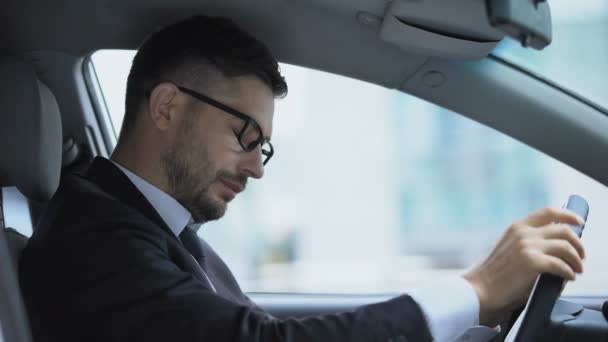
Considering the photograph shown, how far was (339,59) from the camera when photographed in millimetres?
1793

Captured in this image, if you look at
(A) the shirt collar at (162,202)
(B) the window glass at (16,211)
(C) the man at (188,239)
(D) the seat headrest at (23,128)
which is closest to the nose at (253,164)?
(C) the man at (188,239)

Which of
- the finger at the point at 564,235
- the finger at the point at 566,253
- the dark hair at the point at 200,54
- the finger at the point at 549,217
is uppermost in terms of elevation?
the dark hair at the point at 200,54

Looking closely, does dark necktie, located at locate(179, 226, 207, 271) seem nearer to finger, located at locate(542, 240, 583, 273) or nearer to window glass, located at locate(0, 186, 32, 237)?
window glass, located at locate(0, 186, 32, 237)

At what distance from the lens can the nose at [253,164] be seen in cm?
166

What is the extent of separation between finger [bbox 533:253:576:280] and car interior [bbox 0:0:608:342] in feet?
1.33

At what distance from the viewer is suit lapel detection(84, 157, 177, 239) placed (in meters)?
1.51

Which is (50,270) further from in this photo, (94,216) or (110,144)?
(110,144)

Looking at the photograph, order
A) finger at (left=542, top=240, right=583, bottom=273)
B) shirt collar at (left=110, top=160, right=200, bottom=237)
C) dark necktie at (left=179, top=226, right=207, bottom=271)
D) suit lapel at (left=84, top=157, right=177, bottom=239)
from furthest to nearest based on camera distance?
1. dark necktie at (left=179, top=226, right=207, bottom=271)
2. shirt collar at (left=110, top=160, right=200, bottom=237)
3. suit lapel at (left=84, top=157, right=177, bottom=239)
4. finger at (left=542, top=240, right=583, bottom=273)

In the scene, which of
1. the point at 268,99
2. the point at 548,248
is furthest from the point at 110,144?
the point at 548,248

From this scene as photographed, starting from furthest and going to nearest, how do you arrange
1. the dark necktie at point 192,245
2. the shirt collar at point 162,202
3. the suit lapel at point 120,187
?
the dark necktie at point 192,245
the shirt collar at point 162,202
the suit lapel at point 120,187

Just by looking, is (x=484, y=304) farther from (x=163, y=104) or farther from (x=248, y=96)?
(x=163, y=104)

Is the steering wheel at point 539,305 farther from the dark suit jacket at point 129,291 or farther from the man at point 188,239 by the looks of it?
the dark suit jacket at point 129,291

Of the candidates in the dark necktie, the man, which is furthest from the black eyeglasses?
the dark necktie

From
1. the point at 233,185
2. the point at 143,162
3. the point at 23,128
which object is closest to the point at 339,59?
the point at 233,185
